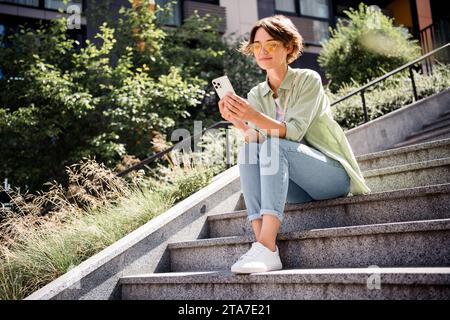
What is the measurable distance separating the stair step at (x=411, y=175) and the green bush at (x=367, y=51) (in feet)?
21.5

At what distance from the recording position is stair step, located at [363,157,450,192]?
310 centimetres

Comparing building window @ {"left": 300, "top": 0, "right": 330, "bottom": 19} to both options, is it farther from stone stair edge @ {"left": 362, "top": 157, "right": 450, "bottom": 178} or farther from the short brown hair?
the short brown hair

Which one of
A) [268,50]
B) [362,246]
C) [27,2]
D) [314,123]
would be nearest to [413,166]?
[314,123]

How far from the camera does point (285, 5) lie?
46.8 ft

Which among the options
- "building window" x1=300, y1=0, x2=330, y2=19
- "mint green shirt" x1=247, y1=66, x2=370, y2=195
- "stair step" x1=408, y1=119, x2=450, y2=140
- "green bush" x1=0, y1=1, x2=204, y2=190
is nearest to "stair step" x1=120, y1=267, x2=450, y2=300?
"mint green shirt" x1=247, y1=66, x2=370, y2=195

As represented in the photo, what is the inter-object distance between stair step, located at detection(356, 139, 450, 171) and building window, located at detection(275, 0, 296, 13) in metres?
11.2

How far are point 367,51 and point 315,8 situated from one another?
18.8 ft

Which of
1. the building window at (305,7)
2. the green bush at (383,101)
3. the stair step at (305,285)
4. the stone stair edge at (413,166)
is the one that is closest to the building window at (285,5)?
the building window at (305,7)

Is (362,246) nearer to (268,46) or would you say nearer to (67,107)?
(268,46)

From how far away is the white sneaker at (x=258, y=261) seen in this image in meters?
2.30

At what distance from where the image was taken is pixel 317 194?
2.83m

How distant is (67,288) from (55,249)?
0.71m
